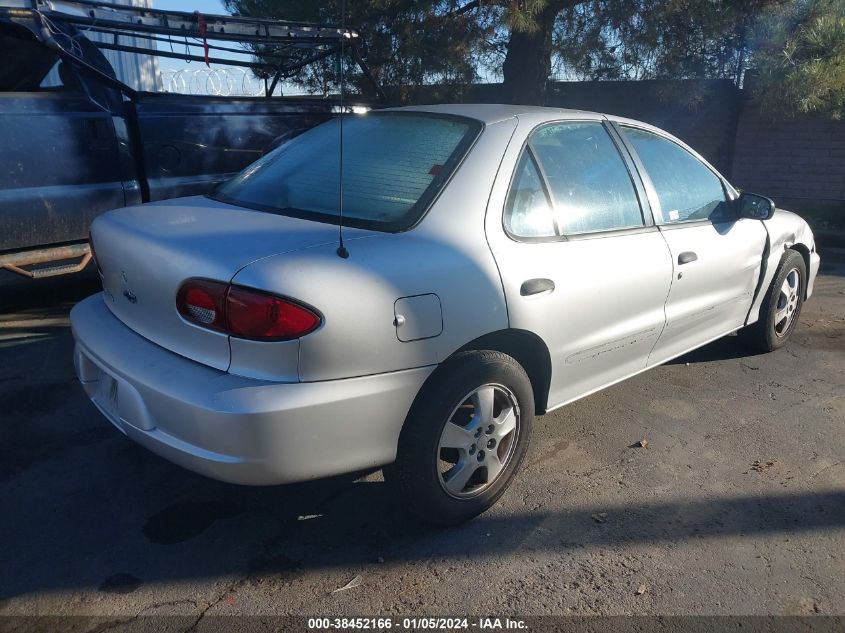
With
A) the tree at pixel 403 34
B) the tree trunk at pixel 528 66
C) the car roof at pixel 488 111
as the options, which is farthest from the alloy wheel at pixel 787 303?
the tree at pixel 403 34

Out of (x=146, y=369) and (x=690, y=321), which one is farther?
(x=690, y=321)

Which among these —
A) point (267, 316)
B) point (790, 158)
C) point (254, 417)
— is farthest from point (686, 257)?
point (790, 158)

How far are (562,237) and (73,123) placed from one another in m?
3.60

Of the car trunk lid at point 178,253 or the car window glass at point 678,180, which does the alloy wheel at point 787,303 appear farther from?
the car trunk lid at point 178,253

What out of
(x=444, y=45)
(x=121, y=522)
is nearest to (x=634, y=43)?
(x=444, y=45)

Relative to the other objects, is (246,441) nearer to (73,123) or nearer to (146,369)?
(146,369)

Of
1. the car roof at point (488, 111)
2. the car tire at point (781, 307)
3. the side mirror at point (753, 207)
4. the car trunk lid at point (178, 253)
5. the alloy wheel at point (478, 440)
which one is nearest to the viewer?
the car trunk lid at point (178, 253)

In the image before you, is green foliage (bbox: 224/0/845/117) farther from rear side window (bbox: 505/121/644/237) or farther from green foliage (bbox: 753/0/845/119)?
rear side window (bbox: 505/121/644/237)

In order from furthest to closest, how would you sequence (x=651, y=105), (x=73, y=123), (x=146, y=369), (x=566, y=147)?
(x=651, y=105) → (x=73, y=123) → (x=566, y=147) → (x=146, y=369)

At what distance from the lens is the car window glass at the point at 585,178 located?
10.4 feet

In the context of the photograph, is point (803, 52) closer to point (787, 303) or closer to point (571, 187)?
point (787, 303)

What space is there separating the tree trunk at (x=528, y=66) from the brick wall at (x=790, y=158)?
3.90 m

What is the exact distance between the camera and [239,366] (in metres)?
2.31

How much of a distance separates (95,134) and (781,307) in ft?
16.0
